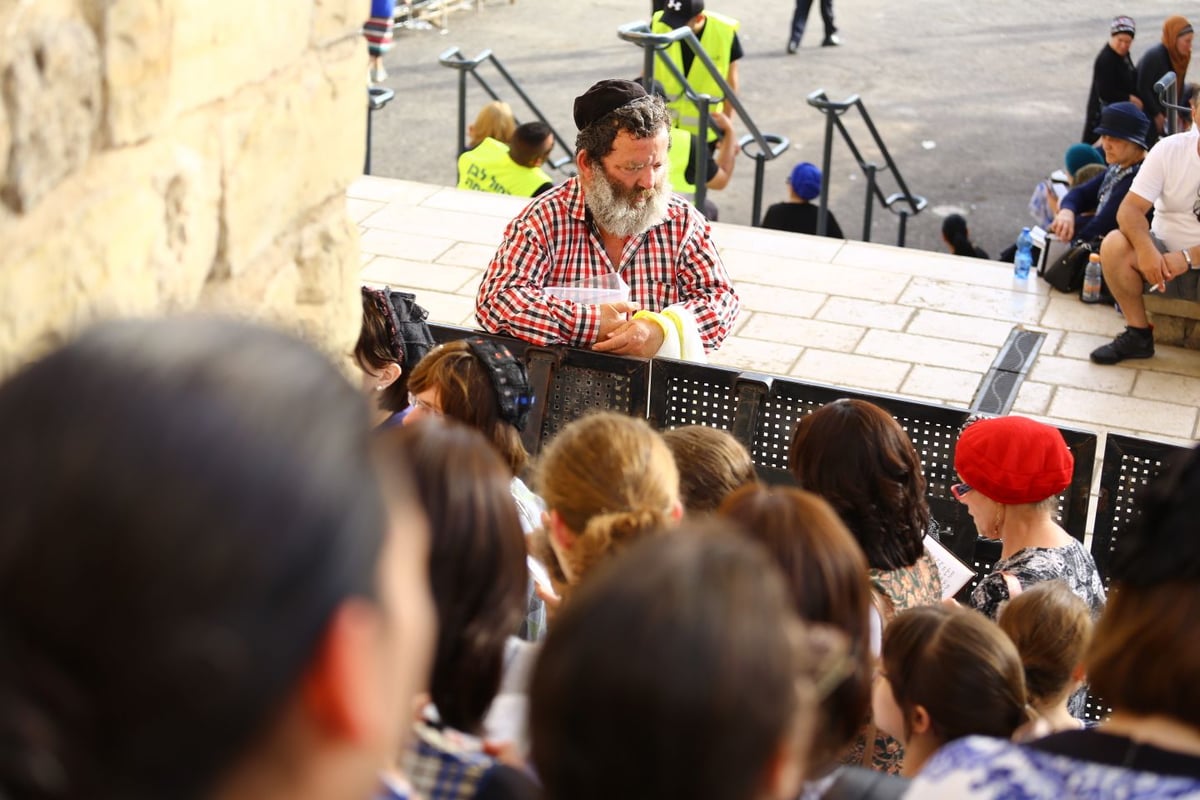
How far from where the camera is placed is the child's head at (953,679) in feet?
7.47

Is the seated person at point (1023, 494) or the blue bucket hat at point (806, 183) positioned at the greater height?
the seated person at point (1023, 494)

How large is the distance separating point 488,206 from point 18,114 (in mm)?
7276

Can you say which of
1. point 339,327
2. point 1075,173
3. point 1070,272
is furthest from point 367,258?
point 339,327

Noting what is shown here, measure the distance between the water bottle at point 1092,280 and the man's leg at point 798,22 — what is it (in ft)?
30.1

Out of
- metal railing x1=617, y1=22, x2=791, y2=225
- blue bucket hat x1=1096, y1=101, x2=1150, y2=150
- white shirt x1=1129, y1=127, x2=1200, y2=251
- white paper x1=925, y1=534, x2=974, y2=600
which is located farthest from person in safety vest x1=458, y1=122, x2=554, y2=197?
white paper x1=925, y1=534, x2=974, y2=600

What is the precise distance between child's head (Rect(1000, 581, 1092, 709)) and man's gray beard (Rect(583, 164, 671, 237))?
2.02 metres

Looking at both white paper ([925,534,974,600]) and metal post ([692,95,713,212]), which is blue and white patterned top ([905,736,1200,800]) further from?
metal post ([692,95,713,212])

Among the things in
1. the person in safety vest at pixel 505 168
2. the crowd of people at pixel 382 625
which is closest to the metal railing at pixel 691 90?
the person in safety vest at pixel 505 168

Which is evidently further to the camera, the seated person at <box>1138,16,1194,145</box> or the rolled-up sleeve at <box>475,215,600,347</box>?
the seated person at <box>1138,16,1194,145</box>

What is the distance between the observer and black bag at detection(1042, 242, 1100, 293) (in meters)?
7.33

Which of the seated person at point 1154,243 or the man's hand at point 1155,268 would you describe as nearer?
the seated person at point 1154,243

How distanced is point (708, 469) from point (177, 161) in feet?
4.63

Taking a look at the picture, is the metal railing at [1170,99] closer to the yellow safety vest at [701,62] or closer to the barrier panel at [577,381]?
the yellow safety vest at [701,62]

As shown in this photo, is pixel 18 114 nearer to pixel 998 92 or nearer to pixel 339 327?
pixel 339 327
